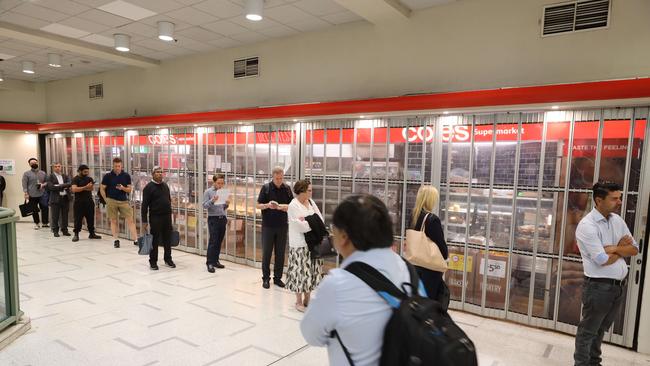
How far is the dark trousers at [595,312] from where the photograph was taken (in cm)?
307

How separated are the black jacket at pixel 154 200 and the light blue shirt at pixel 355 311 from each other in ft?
18.3

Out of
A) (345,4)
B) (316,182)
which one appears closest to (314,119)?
(316,182)

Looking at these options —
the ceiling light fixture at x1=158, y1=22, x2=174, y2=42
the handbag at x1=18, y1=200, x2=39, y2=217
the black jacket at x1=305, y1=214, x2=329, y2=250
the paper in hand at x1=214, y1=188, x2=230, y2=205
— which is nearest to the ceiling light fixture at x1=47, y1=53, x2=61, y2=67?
the handbag at x1=18, y1=200, x2=39, y2=217

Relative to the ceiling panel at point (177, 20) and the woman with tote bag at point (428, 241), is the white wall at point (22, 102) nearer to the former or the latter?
the ceiling panel at point (177, 20)

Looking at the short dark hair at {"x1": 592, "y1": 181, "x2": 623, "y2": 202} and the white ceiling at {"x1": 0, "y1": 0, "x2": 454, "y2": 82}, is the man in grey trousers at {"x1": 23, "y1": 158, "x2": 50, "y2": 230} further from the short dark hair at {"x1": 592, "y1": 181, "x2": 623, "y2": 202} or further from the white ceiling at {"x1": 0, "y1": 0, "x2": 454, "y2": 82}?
the short dark hair at {"x1": 592, "y1": 181, "x2": 623, "y2": 202}

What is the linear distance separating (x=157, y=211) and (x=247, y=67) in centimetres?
291

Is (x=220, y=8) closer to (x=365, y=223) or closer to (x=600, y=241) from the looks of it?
(x=365, y=223)

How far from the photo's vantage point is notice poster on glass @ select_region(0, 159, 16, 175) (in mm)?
10586

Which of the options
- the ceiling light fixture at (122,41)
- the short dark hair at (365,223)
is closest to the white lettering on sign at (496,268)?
the short dark hair at (365,223)

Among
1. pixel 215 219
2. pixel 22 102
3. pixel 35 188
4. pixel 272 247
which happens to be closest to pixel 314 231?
pixel 272 247

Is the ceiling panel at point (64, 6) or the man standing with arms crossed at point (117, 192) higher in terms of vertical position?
the ceiling panel at point (64, 6)

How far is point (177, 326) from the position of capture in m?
4.21

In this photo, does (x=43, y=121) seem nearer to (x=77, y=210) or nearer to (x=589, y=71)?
(x=77, y=210)

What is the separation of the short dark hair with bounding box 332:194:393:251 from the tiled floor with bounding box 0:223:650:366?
2538 millimetres
